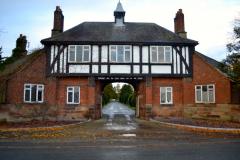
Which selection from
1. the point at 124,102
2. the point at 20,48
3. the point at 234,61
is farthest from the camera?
the point at 124,102

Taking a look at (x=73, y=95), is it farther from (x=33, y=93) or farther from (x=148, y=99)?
(x=148, y=99)

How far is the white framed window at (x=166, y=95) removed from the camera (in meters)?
26.7

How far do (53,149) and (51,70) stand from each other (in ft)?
51.8

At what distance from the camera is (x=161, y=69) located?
2609 cm

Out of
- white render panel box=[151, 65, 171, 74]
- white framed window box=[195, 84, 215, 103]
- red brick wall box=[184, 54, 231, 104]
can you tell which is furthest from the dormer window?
white framed window box=[195, 84, 215, 103]

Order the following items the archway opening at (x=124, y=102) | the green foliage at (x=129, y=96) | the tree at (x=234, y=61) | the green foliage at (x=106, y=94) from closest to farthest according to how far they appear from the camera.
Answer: the tree at (x=234, y=61) < the archway opening at (x=124, y=102) < the green foliage at (x=129, y=96) < the green foliage at (x=106, y=94)

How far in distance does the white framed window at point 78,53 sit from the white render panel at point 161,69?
6242mm

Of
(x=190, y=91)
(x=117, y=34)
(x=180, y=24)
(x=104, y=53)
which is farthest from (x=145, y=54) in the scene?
(x=180, y=24)

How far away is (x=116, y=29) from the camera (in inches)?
1146

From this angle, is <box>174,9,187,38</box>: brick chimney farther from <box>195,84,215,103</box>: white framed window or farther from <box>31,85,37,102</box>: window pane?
<box>31,85,37,102</box>: window pane

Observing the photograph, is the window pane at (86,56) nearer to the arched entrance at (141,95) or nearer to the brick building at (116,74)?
the brick building at (116,74)

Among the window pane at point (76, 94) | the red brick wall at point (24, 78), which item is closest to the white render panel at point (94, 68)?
the window pane at point (76, 94)

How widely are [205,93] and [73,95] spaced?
1236cm

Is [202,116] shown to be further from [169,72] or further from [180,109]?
[169,72]
